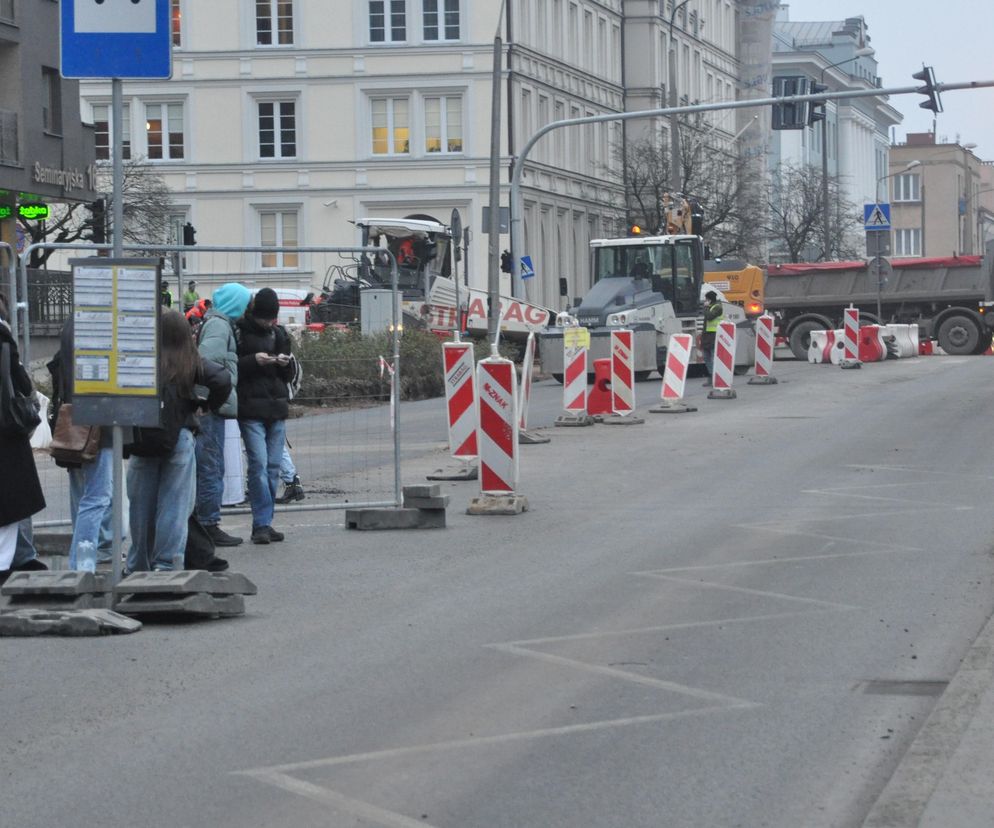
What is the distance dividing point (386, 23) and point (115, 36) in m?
56.1

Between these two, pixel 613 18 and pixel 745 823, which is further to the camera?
pixel 613 18

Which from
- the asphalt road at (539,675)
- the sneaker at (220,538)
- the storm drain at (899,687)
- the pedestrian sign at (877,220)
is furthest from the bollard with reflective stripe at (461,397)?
the pedestrian sign at (877,220)

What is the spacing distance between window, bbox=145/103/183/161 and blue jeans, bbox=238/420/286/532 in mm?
53803

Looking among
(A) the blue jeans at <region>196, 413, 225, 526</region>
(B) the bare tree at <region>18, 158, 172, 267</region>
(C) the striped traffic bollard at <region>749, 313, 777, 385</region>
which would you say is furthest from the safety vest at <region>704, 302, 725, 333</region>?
(A) the blue jeans at <region>196, 413, 225, 526</region>

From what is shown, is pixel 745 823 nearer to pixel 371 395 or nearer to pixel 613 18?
pixel 371 395

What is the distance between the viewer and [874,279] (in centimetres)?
4534

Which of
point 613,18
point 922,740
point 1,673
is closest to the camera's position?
point 922,740

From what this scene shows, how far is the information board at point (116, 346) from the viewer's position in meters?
9.56

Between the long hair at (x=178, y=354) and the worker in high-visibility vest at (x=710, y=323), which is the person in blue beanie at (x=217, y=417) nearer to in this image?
the long hair at (x=178, y=354)

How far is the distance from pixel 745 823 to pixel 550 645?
10.2 feet

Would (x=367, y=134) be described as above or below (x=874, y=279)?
above

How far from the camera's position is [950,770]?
6.07 m

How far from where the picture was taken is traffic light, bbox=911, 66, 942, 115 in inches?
1369

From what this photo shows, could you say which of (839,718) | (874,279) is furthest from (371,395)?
(874,279)
